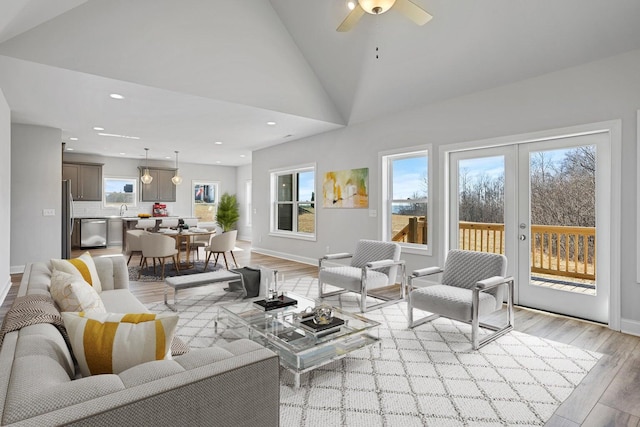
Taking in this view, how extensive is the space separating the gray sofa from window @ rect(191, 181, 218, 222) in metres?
10.6

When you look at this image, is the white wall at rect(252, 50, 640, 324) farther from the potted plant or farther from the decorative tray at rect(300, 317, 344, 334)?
the potted plant

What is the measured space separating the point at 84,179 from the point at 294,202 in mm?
5894

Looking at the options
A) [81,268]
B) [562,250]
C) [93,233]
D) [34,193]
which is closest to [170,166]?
[93,233]

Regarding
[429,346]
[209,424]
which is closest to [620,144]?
[429,346]

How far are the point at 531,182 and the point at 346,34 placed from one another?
2.91m

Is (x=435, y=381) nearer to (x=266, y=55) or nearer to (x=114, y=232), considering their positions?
(x=266, y=55)

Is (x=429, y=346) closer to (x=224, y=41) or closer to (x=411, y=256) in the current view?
(x=411, y=256)

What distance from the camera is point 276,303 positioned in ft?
10.4

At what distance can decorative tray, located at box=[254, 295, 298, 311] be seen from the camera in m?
3.10

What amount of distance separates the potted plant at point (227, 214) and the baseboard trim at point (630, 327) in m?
9.81

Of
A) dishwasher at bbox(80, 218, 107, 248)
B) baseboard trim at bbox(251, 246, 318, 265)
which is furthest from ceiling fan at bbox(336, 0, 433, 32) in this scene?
dishwasher at bbox(80, 218, 107, 248)

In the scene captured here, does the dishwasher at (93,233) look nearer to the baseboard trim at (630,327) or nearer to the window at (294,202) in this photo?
the window at (294,202)

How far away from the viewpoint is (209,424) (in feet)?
3.52

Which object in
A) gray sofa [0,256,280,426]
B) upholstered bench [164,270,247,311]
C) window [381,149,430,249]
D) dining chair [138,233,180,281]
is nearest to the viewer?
gray sofa [0,256,280,426]
